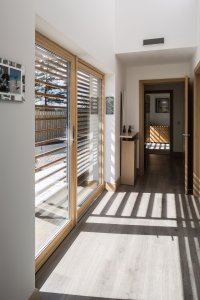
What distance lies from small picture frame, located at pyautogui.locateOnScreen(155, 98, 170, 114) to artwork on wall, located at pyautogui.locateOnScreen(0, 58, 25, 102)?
11074 mm

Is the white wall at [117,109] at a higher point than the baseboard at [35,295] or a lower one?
higher

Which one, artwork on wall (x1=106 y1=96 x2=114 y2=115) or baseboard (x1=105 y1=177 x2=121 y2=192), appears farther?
baseboard (x1=105 y1=177 x2=121 y2=192)

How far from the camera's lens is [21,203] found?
5.71 ft

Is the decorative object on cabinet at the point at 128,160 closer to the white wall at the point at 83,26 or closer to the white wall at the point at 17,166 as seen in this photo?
the white wall at the point at 83,26

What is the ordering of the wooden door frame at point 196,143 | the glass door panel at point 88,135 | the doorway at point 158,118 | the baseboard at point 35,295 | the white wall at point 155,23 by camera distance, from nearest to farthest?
the baseboard at point 35,295
the glass door panel at point 88,135
the white wall at point 155,23
the wooden door frame at point 196,143
the doorway at point 158,118

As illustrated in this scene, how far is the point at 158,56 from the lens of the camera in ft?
16.2

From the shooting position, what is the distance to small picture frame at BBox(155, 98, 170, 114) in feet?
39.7

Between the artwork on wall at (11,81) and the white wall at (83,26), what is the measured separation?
1.93ft

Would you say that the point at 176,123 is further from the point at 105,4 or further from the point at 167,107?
the point at 105,4

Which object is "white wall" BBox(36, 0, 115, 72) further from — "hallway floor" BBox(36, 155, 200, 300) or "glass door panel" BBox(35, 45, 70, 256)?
"hallway floor" BBox(36, 155, 200, 300)

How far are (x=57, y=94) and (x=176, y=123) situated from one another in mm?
6880

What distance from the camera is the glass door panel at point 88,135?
3.60 meters

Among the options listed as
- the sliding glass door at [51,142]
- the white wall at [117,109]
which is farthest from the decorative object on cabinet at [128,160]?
the sliding glass door at [51,142]

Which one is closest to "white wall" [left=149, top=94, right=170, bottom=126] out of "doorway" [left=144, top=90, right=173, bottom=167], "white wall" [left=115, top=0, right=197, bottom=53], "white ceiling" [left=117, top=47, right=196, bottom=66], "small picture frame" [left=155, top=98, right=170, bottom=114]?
"doorway" [left=144, top=90, right=173, bottom=167]
